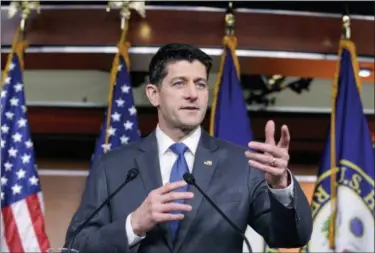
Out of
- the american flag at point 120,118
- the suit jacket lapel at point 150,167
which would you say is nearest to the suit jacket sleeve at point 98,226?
the suit jacket lapel at point 150,167

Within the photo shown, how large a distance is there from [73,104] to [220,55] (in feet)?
5.45

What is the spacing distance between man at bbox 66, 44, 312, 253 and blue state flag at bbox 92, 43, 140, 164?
1747mm

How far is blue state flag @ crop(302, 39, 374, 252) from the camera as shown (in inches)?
133

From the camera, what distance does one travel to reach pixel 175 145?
1710mm

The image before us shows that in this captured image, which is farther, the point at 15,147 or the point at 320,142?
the point at 320,142

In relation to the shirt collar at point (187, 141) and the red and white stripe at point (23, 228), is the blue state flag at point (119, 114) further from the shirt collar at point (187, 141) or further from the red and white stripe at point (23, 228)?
the shirt collar at point (187, 141)

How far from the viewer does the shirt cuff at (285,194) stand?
1509mm

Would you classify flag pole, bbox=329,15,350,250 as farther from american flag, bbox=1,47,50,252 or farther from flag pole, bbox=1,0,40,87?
flag pole, bbox=1,0,40,87

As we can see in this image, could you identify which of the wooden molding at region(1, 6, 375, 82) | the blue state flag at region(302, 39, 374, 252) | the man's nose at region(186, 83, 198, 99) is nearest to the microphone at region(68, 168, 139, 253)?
the man's nose at region(186, 83, 198, 99)

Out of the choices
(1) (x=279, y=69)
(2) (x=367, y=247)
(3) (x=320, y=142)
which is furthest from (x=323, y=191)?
(3) (x=320, y=142)

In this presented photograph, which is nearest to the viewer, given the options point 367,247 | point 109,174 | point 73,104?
point 109,174

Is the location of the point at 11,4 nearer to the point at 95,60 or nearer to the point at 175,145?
the point at 95,60

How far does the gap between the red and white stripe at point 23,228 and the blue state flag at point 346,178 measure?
148 cm

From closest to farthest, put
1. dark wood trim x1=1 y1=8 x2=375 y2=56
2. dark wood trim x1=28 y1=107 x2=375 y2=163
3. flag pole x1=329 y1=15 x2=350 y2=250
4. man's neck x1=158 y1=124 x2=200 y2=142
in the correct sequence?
man's neck x1=158 y1=124 x2=200 y2=142
flag pole x1=329 y1=15 x2=350 y2=250
dark wood trim x1=1 y1=8 x2=375 y2=56
dark wood trim x1=28 y1=107 x2=375 y2=163
